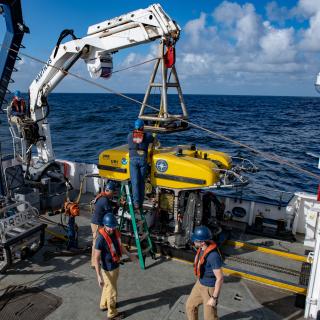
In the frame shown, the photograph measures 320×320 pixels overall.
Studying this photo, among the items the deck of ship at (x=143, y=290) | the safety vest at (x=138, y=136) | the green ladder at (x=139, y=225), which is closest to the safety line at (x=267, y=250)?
the deck of ship at (x=143, y=290)

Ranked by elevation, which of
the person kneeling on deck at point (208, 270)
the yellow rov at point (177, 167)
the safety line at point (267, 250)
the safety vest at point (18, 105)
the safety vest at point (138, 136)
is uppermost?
the safety vest at point (18, 105)

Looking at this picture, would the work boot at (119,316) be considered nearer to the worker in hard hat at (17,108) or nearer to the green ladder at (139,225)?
the green ladder at (139,225)

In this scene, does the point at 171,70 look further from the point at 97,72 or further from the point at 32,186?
the point at 32,186

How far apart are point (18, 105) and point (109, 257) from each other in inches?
261

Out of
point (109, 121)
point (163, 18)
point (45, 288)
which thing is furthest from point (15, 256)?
point (109, 121)

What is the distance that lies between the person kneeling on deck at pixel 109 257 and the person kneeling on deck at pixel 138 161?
205 cm

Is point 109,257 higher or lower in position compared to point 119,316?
higher

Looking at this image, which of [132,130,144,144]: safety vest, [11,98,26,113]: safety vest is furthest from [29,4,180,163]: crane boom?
[132,130,144,144]: safety vest

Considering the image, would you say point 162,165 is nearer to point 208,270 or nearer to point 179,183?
point 179,183

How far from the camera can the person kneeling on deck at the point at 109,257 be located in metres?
4.96

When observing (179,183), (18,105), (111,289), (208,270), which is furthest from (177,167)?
(18,105)

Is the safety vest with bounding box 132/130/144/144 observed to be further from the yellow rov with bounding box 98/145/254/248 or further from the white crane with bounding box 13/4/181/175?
the white crane with bounding box 13/4/181/175

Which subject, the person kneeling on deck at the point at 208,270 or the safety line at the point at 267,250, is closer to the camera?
the person kneeling on deck at the point at 208,270

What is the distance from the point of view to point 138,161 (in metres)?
7.15
